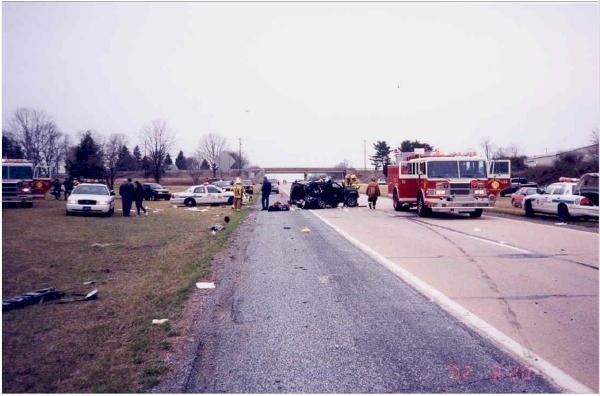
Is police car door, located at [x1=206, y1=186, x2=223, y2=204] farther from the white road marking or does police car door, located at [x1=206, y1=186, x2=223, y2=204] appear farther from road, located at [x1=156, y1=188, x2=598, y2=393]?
the white road marking

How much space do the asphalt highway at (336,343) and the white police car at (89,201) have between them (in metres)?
15.2

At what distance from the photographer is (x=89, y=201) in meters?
22.4

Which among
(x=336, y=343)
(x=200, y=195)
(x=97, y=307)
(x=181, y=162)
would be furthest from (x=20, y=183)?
(x=181, y=162)

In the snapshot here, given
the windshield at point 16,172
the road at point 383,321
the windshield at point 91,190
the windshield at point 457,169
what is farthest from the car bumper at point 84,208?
the windshield at point 457,169

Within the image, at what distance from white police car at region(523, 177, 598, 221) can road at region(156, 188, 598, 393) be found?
827 centimetres

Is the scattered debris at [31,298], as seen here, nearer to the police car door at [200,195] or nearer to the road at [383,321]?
the road at [383,321]

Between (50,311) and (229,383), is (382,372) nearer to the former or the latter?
(229,383)

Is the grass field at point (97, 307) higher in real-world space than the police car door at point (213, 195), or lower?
lower

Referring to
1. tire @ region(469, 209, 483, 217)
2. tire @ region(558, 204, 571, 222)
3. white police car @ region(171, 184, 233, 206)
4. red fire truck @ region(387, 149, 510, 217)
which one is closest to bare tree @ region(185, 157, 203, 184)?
white police car @ region(171, 184, 233, 206)

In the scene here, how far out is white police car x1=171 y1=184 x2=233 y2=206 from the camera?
111 feet

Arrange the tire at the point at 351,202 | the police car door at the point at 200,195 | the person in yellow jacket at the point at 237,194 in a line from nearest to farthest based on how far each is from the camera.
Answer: the person in yellow jacket at the point at 237,194
the tire at the point at 351,202
the police car door at the point at 200,195

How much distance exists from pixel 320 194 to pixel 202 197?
29.2 ft

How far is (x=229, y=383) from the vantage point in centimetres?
441

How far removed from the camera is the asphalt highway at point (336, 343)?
14.4 ft
